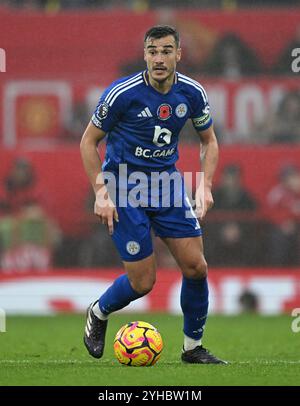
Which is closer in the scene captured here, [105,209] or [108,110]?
[105,209]

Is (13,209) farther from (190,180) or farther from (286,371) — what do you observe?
(286,371)

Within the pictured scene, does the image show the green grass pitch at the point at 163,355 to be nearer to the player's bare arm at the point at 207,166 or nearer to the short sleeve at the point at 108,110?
the player's bare arm at the point at 207,166

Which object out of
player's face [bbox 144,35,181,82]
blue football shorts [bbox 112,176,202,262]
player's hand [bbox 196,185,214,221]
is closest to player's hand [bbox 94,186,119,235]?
blue football shorts [bbox 112,176,202,262]

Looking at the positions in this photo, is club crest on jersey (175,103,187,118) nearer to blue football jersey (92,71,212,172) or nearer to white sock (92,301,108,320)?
blue football jersey (92,71,212,172)

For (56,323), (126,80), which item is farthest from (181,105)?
(56,323)

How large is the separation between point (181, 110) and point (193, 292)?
1.26 meters

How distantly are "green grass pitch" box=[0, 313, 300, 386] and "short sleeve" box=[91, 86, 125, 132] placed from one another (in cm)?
163

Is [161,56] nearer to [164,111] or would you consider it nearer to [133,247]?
[164,111]

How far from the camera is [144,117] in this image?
730 centimetres

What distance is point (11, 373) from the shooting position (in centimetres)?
682

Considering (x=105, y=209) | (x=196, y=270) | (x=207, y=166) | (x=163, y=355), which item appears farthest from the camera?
(x=163, y=355)

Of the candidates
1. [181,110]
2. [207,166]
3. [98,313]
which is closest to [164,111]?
[181,110]

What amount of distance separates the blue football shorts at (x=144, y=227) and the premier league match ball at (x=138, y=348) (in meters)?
0.52

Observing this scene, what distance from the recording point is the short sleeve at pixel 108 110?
283 inches
